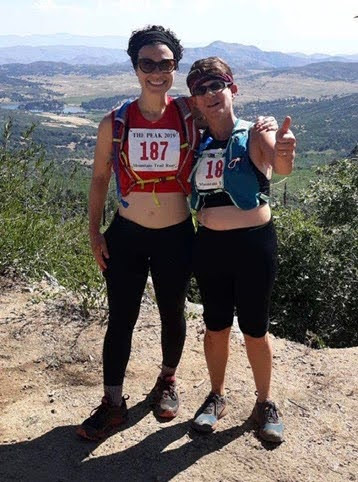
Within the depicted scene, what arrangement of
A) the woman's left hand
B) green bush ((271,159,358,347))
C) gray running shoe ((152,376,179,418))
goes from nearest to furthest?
the woman's left hand → gray running shoe ((152,376,179,418)) → green bush ((271,159,358,347))

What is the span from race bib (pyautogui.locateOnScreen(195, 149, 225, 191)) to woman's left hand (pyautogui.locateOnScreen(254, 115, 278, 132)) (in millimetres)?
200

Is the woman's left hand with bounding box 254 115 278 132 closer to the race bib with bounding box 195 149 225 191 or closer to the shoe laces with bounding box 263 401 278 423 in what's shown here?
the race bib with bounding box 195 149 225 191

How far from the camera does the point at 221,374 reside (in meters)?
3.08

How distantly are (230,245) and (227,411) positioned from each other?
3.70ft

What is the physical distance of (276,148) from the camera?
2.29 m

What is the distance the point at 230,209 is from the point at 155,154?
0.45 m

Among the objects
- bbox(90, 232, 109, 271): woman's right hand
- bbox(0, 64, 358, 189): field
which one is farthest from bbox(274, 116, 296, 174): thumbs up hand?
bbox(0, 64, 358, 189): field

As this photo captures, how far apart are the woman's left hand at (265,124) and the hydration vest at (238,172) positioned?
0.18 feet

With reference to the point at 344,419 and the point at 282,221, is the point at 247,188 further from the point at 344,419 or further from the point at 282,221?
the point at 282,221

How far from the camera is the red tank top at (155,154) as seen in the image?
2604mm

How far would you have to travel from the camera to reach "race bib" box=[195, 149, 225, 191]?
253 cm

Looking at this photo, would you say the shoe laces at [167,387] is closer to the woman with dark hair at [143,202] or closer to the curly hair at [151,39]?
the woman with dark hair at [143,202]

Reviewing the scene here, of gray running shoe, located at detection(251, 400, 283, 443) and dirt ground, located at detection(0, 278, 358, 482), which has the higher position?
gray running shoe, located at detection(251, 400, 283, 443)

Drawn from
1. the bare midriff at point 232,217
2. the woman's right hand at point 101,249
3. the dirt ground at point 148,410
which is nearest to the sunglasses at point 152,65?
the bare midriff at point 232,217
